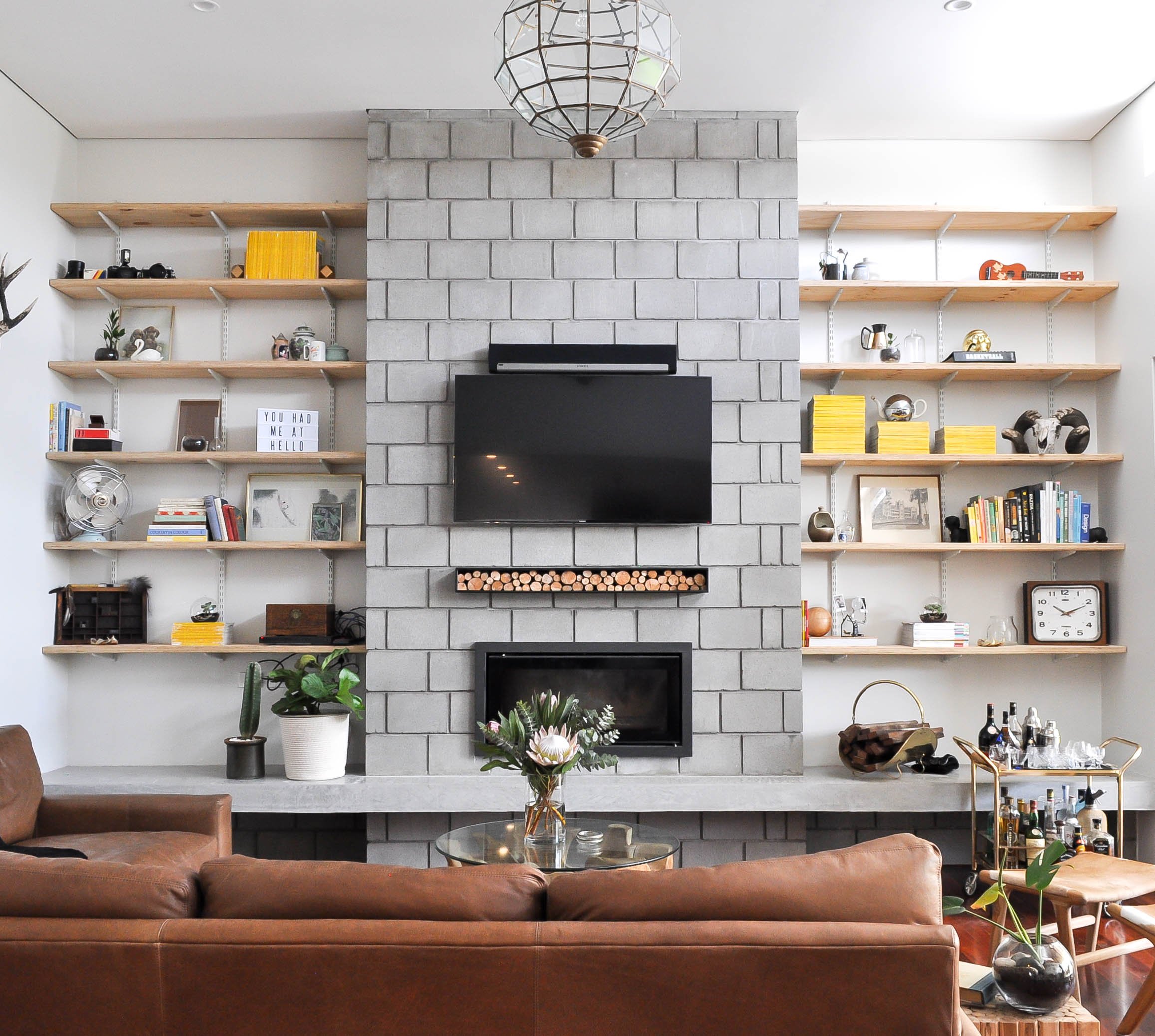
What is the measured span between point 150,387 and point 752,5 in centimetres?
320

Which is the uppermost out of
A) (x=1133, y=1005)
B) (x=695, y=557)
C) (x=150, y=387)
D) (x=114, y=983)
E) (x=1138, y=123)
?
(x=1138, y=123)

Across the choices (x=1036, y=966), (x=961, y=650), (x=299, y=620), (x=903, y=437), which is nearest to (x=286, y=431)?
(x=299, y=620)

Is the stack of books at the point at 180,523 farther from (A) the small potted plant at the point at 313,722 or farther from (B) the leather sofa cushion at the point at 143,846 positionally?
(B) the leather sofa cushion at the point at 143,846

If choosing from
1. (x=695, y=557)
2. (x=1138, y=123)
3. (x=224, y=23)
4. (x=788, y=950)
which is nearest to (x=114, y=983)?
(x=788, y=950)

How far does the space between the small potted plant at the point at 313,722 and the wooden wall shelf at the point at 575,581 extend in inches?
26.0

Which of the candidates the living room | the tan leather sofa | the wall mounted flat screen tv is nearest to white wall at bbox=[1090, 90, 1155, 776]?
the living room

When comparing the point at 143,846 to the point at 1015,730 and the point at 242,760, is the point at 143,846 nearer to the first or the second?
the point at 242,760

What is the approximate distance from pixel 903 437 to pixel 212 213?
3365mm

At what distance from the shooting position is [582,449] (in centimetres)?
443

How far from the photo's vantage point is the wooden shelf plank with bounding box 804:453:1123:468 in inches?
180

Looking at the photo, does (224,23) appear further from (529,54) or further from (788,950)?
(788,950)

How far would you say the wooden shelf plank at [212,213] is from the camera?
15.3 ft

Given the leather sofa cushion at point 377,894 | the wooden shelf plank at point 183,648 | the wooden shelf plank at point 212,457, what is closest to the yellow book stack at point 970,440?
the wooden shelf plank at point 212,457

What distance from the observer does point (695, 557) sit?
4477 mm
